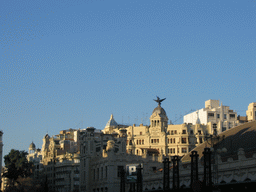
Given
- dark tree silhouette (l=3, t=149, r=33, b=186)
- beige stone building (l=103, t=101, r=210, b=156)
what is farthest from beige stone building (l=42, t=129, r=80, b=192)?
beige stone building (l=103, t=101, r=210, b=156)

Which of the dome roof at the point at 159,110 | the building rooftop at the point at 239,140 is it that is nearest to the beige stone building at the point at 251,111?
the dome roof at the point at 159,110

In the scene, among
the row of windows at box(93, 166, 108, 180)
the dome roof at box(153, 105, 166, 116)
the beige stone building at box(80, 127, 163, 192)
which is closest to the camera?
the beige stone building at box(80, 127, 163, 192)

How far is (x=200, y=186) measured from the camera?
165ft

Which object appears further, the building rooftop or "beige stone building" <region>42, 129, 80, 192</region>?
"beige stone building" <region>42, 129, 80, 192</region>

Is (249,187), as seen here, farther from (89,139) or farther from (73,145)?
(73,145)

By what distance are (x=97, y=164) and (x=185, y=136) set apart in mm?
54167

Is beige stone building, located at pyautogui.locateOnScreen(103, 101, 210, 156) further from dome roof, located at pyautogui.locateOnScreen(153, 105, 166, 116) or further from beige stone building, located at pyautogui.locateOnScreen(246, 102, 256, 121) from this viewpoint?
beige stone building, located at pyautogui.locateOnScreen(246, 102, 256, 121)

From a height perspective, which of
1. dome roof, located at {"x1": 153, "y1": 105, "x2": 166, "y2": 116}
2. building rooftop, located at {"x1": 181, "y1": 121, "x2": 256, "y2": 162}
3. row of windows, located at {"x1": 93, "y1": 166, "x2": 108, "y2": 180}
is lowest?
row of windows, located at {"x1": 93, "y1": 166, "x2": 108, "y2": 180}

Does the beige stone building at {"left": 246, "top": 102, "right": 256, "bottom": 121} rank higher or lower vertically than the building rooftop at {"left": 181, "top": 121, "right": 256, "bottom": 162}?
higher

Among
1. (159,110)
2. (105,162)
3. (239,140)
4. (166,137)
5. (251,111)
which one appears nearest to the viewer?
(239,140)

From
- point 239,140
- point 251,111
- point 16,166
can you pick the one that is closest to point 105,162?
point 239,140

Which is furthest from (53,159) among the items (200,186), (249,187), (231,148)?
(200,186)

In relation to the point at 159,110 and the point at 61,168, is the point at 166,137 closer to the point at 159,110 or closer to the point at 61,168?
the point at 159,110

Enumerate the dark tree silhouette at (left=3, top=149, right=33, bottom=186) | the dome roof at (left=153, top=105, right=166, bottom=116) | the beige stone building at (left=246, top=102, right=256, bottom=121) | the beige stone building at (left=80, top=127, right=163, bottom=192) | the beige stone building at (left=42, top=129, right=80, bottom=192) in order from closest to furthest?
1. the beige stone building at (left=80, top=127, right=163, bottom=192)
2. the dark tree silhouette at (left=3, top=149, right=33, bottom=186)
3. the beige stone building at (left=42, top=129, right=80, bottom=192)
4. the dome roof at (left=153, top=105, right=166, bottom=116)
5. the beige stone building at (left=246, top=102, right=256, bottom=121)
